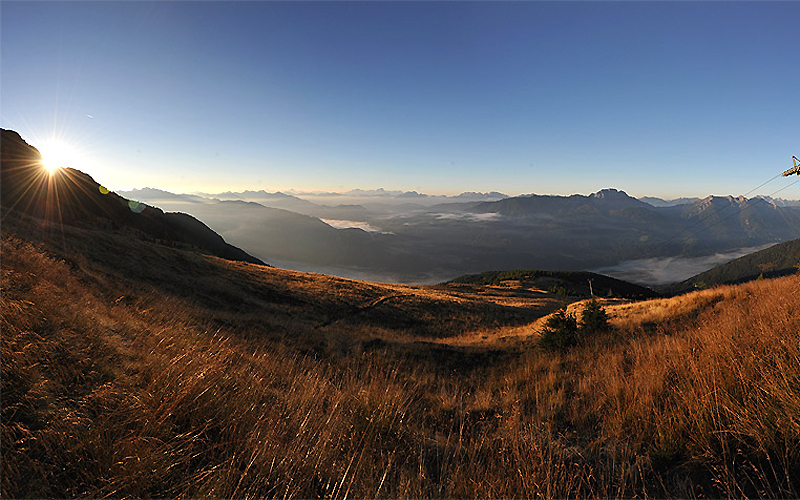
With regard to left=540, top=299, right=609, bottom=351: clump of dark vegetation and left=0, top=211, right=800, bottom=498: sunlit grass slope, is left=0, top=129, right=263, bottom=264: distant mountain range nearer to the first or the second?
left=0, top=211, right=800, bottom=498: sunlit grass slope

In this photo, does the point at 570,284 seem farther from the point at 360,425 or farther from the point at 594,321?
the point at 360,425

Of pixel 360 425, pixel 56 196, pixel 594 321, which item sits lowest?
pixel 594 321

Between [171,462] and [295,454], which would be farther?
[295,454]

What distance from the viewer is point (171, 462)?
2266 millimetres

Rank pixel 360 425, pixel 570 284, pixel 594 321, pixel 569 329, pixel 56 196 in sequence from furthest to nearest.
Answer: pixel 570 284, pixel 56 196, pixel 594 321, pixel 569 329, pixel 360 425

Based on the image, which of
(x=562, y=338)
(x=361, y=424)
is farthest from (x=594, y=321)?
(x=361, y=424)

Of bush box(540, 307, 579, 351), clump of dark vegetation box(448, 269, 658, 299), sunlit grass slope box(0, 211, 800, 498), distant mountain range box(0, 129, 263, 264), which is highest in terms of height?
distant mountain range box(0, 129, 263, 264)

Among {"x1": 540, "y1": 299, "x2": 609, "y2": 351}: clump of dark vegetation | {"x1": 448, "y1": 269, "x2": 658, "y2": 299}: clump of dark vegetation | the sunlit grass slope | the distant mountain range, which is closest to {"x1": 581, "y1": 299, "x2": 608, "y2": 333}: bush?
{"x1": 540, "y1": 299, "x2": 609, "y2": 351}: clump of dark vegetation

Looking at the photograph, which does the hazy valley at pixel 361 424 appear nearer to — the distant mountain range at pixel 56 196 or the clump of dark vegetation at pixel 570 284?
the distant mountain range at pixel 56 196

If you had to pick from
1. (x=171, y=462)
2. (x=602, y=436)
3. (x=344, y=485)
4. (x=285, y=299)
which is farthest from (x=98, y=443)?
(x=285, y=299)

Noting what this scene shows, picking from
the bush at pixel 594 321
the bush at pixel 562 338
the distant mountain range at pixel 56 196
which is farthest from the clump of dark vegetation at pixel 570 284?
the distant mountain range at pixel 56 196

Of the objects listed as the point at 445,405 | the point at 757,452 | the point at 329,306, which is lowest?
the point at 329,306

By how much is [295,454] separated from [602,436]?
3201 millimetres

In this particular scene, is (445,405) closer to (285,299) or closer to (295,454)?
(295,454)
